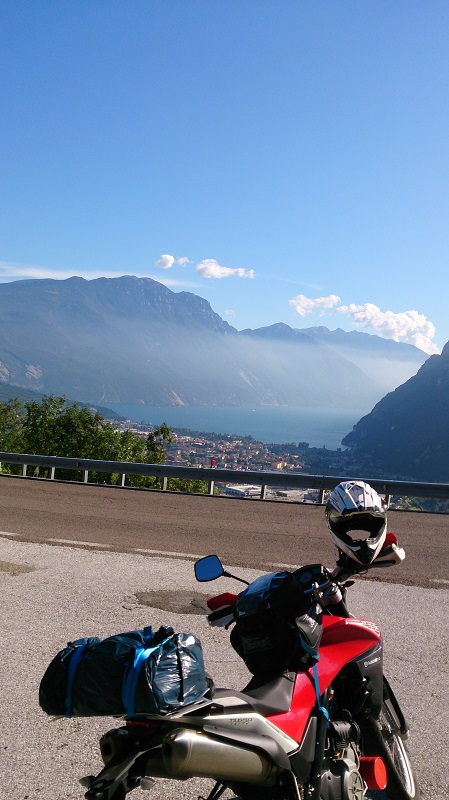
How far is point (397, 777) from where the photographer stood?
3.45 meters

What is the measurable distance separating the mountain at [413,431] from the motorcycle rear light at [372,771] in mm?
51827

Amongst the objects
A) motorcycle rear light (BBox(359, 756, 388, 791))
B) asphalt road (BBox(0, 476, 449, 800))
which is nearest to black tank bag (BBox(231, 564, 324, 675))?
motorcycle rear light (BBox(359, 756, 388, 791))

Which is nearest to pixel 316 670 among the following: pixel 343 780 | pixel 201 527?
pixel 343 780

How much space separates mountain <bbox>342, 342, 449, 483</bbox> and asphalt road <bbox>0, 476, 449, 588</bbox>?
134 ft

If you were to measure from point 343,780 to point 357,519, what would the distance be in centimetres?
98

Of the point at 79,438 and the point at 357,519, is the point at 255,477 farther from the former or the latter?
the point at 79,438

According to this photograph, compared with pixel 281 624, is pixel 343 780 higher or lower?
lower

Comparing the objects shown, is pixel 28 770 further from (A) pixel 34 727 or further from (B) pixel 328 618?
(B) pixel 328 618

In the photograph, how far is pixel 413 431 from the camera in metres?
79.7

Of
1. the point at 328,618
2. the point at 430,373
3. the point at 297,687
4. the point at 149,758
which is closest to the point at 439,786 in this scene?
the point at 328,618

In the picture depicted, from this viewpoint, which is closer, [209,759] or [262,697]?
[209,759]

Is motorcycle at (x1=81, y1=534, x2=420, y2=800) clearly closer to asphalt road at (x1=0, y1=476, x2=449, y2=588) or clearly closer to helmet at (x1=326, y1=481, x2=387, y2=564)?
helmet at (x1=326, y1=481, x2=387, y2=564)

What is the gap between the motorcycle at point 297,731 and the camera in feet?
7.34

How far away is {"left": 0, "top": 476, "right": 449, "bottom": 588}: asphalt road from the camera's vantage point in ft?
31.8
